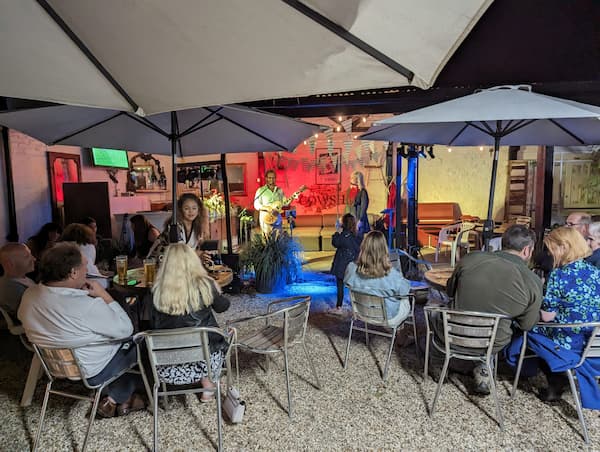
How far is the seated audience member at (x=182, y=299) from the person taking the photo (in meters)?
2.42

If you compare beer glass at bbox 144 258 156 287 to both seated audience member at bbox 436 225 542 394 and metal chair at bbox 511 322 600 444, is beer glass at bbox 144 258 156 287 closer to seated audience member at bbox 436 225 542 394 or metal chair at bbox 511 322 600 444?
seated audience member at bbox 436 225 542 394

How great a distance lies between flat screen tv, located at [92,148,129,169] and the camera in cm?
649

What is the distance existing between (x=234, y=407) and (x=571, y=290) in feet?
7.89

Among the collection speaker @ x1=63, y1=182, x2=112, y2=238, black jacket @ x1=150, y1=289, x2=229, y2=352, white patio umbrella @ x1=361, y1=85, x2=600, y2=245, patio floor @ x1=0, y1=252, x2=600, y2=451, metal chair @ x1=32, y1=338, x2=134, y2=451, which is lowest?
patio floor @ x1=0, y1=252, x2=600, y2=451

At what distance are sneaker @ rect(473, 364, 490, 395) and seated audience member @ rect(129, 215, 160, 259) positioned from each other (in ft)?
12.8

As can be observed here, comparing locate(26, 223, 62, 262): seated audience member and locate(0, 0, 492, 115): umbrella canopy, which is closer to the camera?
locate(0, 0, 492, 115): umbrella canopy

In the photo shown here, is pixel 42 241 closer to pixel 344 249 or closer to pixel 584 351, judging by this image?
pixel 344 249

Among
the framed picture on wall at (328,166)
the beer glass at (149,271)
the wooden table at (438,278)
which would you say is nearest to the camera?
the beer glass at (149,271)

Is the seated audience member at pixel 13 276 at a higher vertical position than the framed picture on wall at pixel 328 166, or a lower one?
lower

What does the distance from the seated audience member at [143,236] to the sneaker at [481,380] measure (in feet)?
12.8

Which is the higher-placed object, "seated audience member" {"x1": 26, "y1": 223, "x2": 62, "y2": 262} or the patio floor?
"seated audience member" {"x1": 26, "y1": 223, "x2": 62, "y2": 262}

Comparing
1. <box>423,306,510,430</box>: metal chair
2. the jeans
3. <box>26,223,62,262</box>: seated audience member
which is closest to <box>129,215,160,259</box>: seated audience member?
<box>26,223,62,262</box>: seated audience member

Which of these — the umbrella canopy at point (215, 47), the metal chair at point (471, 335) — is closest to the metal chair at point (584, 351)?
the metal chair at point (471, 335)

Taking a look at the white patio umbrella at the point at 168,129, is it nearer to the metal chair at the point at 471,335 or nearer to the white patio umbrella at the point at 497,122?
the white patio umbrella at the point at 497,122
